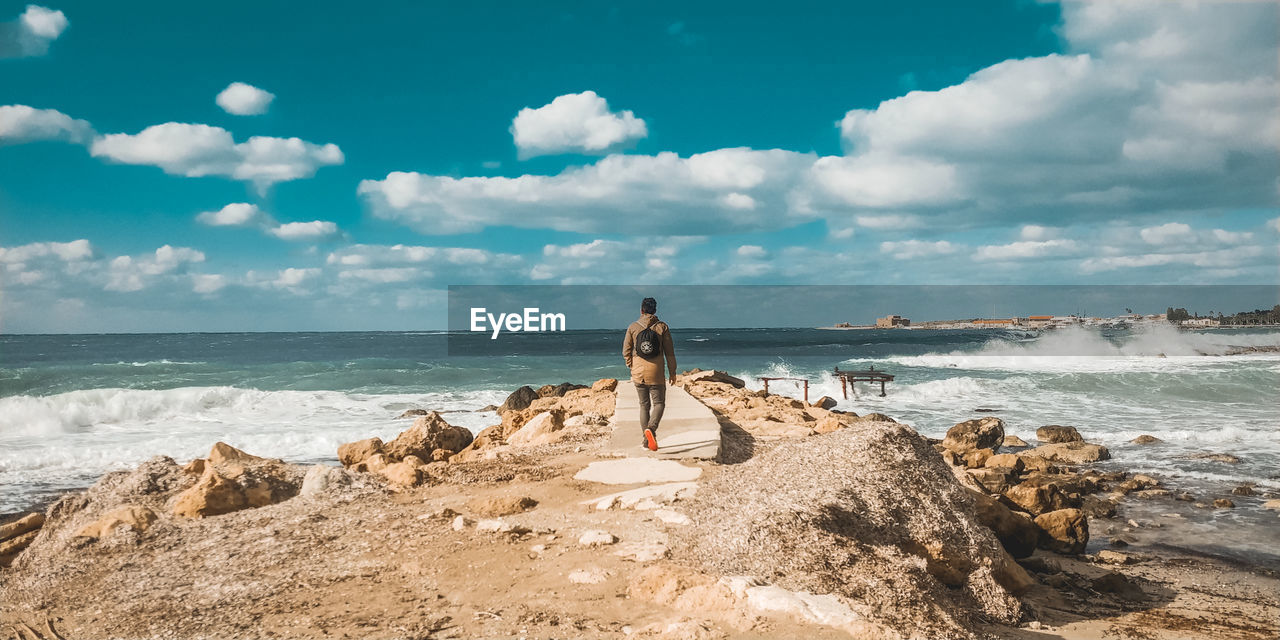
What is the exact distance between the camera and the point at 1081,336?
5809cm

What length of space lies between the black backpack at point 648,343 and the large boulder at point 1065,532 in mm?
4608

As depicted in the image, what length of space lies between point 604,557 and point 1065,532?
5656mm

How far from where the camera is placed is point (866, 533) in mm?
5035

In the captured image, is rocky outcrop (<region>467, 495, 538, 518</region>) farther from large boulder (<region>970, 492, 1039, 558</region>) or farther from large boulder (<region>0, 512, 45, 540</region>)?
large boulder (<region>0, 512, 45, 540</region>)

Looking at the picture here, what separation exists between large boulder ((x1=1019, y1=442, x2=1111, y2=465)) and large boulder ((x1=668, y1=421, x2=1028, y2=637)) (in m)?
9.53

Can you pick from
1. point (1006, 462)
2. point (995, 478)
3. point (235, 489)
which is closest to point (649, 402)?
point (235, 489)

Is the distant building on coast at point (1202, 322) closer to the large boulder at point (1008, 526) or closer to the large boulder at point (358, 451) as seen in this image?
the large boulder at point (1008, 526)

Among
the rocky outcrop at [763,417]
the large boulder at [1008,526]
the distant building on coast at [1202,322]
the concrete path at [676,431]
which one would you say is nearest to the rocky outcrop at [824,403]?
the rocky outcrop at [763,417]

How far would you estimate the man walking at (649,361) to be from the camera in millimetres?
7996

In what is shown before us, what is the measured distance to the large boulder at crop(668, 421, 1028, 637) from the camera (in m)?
4.15

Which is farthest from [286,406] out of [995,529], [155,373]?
[995,529]

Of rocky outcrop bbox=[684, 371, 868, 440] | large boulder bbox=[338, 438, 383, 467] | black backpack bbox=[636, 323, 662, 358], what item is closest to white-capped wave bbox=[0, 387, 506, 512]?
large boulder bbox=[338, 438, 383, 467]

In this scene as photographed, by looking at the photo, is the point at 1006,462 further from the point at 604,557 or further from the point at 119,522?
the point at 119,522

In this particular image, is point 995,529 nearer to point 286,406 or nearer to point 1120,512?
point 1120,512
